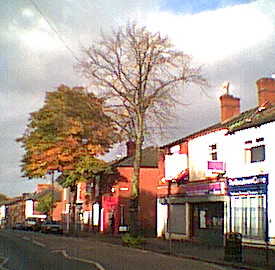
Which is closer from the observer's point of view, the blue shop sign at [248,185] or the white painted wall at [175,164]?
the blue shop sign at [248,185]

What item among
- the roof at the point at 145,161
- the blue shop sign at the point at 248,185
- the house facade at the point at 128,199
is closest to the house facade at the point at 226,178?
the blue shop sign at the point at 248,185

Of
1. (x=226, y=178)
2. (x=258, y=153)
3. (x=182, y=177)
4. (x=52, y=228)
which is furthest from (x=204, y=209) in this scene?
(x=52, y=228)

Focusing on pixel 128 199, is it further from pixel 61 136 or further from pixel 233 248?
pixel 233 248

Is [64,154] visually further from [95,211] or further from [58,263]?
[58,263]

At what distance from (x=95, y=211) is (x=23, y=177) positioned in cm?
868

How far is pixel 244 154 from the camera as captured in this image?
104 ft

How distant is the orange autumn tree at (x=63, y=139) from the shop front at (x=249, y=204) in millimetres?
16795

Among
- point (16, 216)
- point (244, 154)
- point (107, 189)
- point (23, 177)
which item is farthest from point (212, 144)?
point (16, 216)

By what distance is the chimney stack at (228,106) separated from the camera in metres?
39.2

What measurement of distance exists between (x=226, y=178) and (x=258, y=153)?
2.94 meters

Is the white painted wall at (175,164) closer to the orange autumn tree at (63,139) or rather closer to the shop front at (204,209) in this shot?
the shop front at (204,209)

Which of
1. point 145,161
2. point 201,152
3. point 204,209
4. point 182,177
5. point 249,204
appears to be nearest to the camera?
point 249,204

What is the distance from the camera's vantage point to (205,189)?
3478 cm

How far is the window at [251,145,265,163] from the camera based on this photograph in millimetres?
30256
